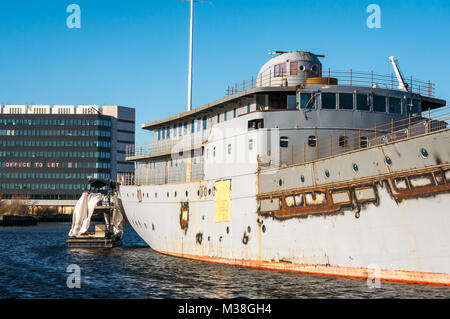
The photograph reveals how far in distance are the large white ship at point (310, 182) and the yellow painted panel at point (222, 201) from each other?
59 mm

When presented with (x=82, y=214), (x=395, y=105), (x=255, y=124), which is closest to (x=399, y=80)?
(x=395, y=105)

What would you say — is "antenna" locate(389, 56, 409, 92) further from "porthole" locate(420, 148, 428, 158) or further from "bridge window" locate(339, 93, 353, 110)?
"porthole" locate(420, 148, 428, 158)

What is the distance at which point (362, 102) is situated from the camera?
27266 mm

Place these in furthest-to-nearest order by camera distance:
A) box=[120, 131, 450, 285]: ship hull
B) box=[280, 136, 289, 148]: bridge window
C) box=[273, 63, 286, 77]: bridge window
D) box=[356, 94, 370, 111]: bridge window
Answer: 1. box=[273, 63, 286, 77]: bridge window
2. box=[356, 94, 370, 111]: bridge window
3. box=[280, 136, 289, 148]: bridge window
4. box=[120, 131, 450, 285]: ship hull

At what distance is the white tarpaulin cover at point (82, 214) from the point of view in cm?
4625

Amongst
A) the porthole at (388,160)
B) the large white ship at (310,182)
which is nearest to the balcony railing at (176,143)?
the large white ship at (310,182)

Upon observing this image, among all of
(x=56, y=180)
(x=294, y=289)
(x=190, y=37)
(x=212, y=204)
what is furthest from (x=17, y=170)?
(x=294, y=289)

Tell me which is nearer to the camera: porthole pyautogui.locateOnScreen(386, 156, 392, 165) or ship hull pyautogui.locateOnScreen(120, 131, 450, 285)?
ship hull pyautogui.locateOnScreen(120, 131, 450, 285)

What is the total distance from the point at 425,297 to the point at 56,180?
152m

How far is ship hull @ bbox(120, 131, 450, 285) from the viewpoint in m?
18.1

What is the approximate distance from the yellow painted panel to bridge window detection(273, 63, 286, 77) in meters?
7.61

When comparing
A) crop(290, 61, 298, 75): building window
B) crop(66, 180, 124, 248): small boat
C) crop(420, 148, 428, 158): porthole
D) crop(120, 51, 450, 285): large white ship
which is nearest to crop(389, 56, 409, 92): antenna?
crop(120, 51, 450, 285): large white ship

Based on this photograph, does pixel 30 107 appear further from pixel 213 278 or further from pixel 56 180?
pixel 213 278

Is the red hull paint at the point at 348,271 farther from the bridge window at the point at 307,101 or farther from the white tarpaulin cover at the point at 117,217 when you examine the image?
the white tarpaulin cover at the point at 117,217
